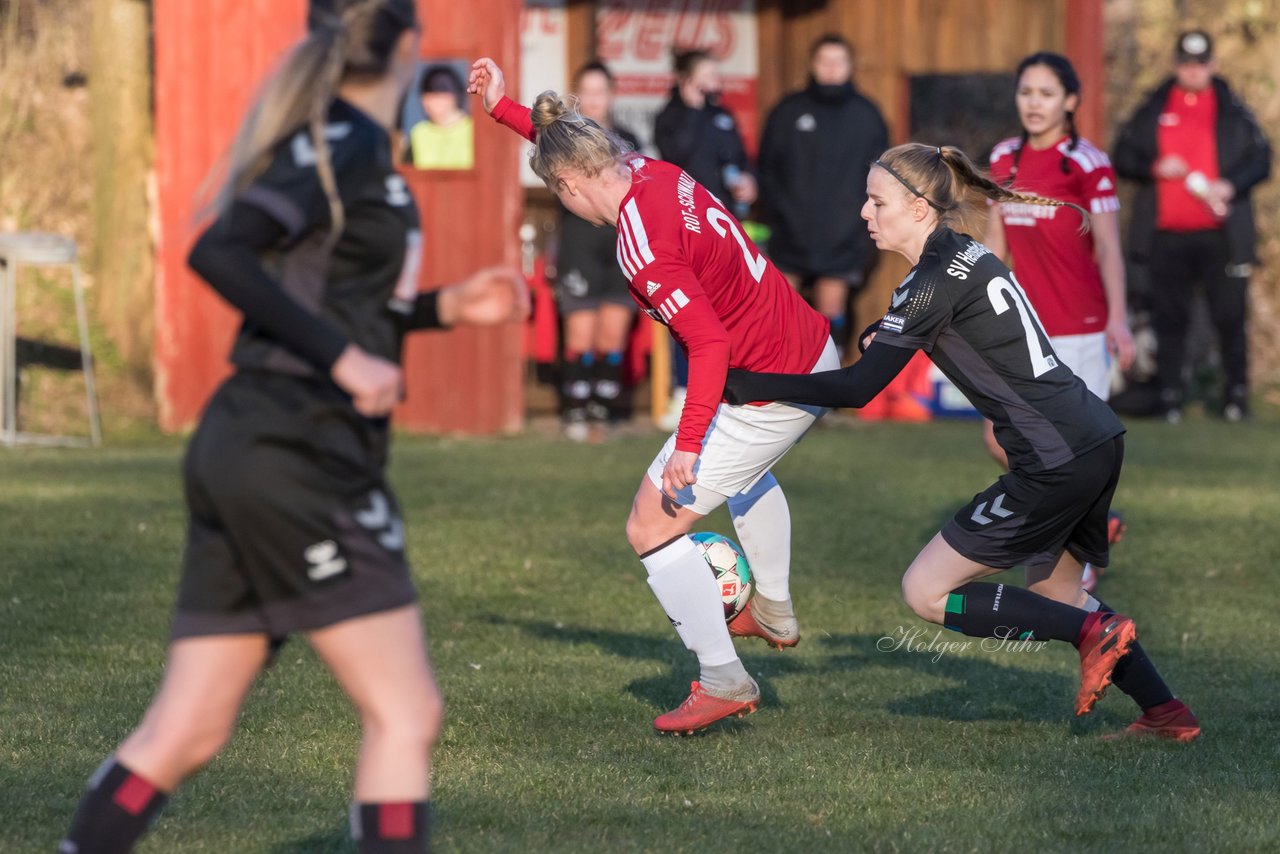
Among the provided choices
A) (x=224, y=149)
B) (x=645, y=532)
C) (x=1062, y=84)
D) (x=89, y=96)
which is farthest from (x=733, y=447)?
(x=89, y=96)

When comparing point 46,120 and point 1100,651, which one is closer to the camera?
point 1100,651

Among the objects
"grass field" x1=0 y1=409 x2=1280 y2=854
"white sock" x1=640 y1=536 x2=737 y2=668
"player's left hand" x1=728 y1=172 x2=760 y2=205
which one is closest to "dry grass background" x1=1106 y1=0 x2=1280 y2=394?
"player's left hand" x1=728 y1=172 x2=760 y2=205

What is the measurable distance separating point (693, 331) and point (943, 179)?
0.92 m

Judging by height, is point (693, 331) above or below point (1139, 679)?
above

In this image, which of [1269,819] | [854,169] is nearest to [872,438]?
[854,169]

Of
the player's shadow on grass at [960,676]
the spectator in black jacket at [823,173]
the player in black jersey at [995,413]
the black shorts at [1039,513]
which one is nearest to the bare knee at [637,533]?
the player in black jersey at [995,413]

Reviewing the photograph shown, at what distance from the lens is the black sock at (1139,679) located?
17.8ft

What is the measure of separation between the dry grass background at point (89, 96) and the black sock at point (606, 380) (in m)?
3.59

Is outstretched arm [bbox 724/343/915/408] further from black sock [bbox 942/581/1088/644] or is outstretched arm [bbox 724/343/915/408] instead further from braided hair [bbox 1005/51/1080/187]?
braided hair [bbox 1005/51/1080/187]

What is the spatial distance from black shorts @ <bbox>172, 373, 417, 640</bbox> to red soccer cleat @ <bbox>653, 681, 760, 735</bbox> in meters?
2.28

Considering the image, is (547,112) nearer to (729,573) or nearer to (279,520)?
(729,573)

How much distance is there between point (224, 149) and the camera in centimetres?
1341

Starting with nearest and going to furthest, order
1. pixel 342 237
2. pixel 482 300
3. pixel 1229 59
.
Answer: pixel 342 237 < pixel 482 300 < pixel 1229 59

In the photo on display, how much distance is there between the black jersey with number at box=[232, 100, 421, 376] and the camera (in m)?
3.41
